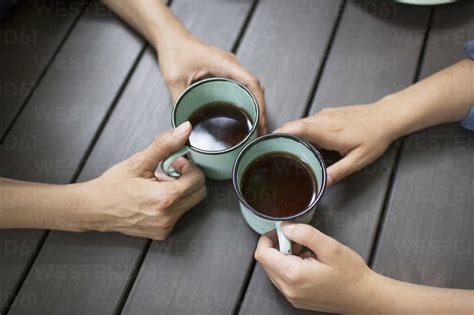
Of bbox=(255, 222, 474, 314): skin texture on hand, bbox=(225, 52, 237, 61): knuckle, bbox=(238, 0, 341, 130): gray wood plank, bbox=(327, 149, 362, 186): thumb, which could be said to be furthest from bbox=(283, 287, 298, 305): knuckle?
bbox=(225, 52, 237, 61): knuckle

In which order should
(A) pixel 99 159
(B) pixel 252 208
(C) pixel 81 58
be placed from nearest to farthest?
1. (B) pixel 252 208
2. (A) pixel 99 159
3. (C) pixel 81 58

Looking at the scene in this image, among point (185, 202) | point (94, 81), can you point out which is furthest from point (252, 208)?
point (94, 81)

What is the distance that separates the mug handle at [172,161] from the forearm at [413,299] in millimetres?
369

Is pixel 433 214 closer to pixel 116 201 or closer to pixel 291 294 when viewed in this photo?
pixel 291 294

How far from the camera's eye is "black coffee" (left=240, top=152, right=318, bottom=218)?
2.61 ft

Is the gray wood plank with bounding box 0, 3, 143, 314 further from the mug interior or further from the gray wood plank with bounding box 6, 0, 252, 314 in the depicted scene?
the mug interior

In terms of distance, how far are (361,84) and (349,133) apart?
0.52 feet

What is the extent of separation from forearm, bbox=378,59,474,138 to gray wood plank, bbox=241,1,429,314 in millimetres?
58

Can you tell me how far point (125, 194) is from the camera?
870 millimetres

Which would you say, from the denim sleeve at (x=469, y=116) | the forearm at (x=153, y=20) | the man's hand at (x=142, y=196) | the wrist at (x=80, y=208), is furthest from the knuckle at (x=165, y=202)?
the denim sleeve at (x=469, y=116)

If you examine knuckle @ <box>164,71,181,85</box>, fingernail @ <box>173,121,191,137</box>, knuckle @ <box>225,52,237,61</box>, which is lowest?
knuckle @ <box>164,71,181,85</box>

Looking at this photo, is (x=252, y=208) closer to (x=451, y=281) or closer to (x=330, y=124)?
(x=330, y=124)

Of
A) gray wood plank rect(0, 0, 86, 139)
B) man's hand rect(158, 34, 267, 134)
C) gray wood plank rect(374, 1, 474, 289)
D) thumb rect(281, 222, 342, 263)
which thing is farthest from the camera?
gray wood plank rect(0, 0, 86, 139)

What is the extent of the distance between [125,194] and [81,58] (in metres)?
0.39
